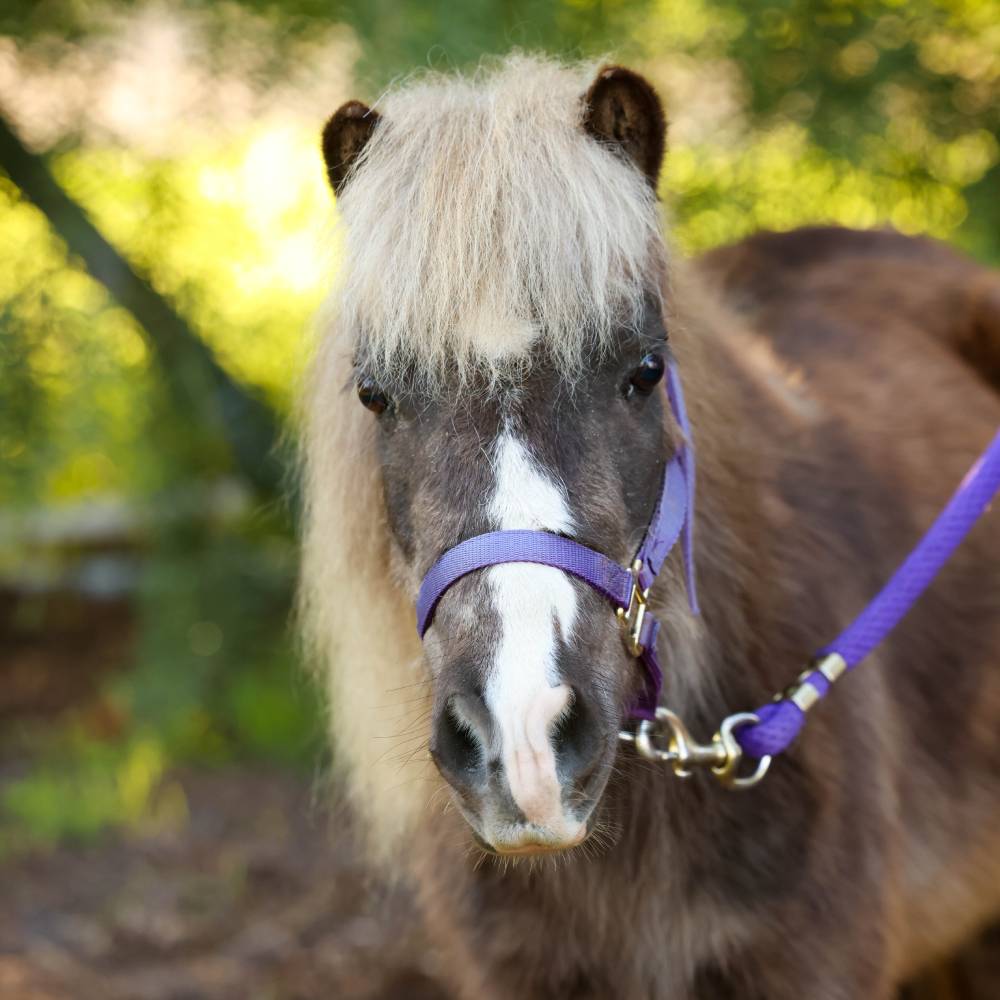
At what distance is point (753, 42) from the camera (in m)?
3.34

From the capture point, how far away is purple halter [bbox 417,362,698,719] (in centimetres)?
144

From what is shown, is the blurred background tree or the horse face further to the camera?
the blurred background tree

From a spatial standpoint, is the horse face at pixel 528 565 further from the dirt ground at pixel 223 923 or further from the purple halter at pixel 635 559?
the dirt ground at pixel 223 923

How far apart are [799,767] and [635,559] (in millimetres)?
586

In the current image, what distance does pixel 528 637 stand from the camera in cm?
137

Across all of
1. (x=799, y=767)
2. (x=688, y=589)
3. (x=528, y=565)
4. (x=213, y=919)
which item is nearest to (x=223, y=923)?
(x=213, y=919)

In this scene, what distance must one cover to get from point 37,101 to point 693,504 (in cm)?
268

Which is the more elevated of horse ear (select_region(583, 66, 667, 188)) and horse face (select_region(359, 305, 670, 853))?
horse ear (select_region(583, 66, 667, 188))

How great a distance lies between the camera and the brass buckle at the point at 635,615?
61.4 inches

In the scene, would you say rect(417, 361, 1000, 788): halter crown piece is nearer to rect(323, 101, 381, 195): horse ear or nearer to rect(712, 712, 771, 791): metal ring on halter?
rect(712, 712, 771, 791): metal ring on halter

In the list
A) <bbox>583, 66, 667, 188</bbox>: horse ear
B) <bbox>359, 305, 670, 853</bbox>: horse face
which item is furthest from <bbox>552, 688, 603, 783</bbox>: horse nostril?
<bbox>583, 66, 667, 188</bbox>: horse ear

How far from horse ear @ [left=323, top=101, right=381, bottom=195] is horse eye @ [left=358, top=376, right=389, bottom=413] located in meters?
0.35

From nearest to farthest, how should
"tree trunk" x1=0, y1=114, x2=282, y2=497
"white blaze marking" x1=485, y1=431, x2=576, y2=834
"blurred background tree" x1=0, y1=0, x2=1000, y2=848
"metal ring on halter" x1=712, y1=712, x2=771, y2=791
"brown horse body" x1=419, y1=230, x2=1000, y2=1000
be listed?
1. "white blaze marking" x1=485, y1=431, x2=576, y2=834
2. "metal ring on halter" x1=712, y1=712, x2=771, y2=791
3. "brown horse body" x1=419, y1=230, x2=1000, y2=1000
4. "blurred background tree" x1=0, y1=0, x2=1000, y2=848
5. "tree trunk" x1=0, y1=114, x2=282, y2=497

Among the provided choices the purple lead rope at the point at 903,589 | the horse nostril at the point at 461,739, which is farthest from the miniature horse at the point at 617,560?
the purple lead rope at the point at 903,589
